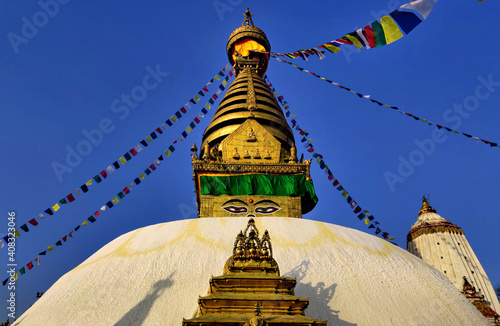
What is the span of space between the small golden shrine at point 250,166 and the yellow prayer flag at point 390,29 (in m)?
6.68

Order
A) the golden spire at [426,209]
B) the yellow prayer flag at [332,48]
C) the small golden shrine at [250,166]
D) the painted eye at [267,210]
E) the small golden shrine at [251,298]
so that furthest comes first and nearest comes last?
the golden spire at [426,209] < the small golden shrine at [250,166] < the painted eye at [267,210] < the yellow prayer flag at [332,48] < the small golden shrine at [251,298]

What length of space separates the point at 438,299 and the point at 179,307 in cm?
546

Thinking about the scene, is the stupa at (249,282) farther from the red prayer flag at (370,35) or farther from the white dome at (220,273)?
the red prayer flag at (370,35)

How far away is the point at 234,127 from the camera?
1625 centimetres

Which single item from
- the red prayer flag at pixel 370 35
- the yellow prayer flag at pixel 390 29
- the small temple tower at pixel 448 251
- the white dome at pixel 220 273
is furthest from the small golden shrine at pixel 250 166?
the yellow prayer flag at pixel 390 29

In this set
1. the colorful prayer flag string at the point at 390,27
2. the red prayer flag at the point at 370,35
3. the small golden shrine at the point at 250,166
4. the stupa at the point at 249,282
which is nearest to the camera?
the stupa at the point at 249,282

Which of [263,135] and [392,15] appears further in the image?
[263,135]

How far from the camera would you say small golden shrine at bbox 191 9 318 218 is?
13.1 metres

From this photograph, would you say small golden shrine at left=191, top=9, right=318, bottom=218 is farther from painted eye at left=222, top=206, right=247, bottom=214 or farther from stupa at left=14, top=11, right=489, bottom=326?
stupa at left=14, top=11, right=489, bottom=326

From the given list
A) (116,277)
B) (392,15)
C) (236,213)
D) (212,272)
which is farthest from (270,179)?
(392,15)

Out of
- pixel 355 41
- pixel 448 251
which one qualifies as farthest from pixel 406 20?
pixel 448 251

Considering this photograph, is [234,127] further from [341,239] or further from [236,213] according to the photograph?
[341,239]

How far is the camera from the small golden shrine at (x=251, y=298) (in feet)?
15.8


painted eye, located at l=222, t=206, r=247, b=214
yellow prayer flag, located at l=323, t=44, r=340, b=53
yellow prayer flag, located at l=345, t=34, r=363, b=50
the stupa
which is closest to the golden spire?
the stupa
